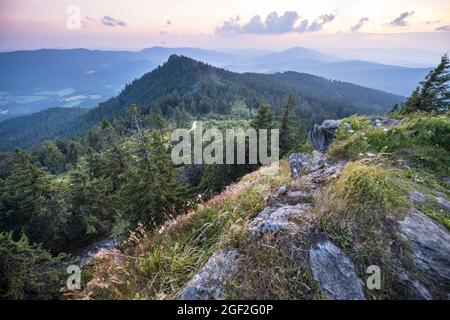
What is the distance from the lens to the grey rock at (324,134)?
1258cm

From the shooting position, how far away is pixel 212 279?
368 cm

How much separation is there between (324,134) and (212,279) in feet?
38.4

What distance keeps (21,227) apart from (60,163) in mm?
55828

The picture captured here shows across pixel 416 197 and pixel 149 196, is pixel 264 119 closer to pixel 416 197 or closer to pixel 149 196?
pixel 149 196

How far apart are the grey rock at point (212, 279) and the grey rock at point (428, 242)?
2840 millimetres

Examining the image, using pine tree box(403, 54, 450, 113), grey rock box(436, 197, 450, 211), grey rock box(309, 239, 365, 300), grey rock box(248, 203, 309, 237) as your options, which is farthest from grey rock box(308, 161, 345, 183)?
pine tree box(403, 54, 450, 113)

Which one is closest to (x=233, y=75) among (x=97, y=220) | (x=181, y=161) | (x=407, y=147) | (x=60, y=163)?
(x=60, y=163)

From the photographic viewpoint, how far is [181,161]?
36.0 metres

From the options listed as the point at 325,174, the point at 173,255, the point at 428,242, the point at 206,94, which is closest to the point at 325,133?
the point at 325,174

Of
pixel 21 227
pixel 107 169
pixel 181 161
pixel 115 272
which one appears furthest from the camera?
pixel 181 161

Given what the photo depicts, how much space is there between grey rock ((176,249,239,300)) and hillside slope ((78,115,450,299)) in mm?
15

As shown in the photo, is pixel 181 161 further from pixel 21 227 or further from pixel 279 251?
pixel 279 251

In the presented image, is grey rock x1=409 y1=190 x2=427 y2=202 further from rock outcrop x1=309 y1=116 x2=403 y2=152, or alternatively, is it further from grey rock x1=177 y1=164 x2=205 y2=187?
grey rock x1=177 y1=164 x2=205 y2=187

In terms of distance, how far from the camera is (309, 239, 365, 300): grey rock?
11.3 feet
